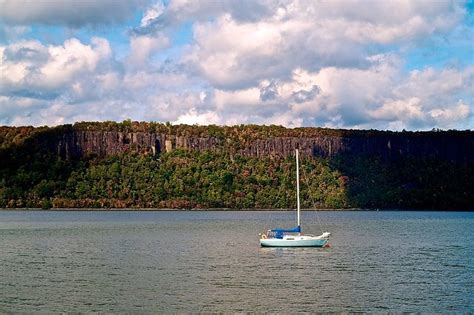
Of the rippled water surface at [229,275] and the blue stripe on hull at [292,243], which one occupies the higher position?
the blue stripe on hull at [292,243]

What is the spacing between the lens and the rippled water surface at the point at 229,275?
45.7m

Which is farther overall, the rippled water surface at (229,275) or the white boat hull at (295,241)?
the white boat hull at (295,241)

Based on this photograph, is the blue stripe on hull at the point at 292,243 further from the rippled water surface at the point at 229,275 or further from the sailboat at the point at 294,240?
the rippled water surface at the point at 229,275

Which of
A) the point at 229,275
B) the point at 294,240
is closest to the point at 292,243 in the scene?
the point at 294,240

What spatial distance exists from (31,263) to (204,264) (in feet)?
46.2

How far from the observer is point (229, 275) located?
57219 mm

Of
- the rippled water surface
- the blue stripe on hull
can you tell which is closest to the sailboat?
the blue stripe on hull

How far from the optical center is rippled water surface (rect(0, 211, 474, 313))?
45719 mm

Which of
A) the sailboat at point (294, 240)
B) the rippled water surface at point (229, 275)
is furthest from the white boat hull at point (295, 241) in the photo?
the rippled water surface at point (229, 275)

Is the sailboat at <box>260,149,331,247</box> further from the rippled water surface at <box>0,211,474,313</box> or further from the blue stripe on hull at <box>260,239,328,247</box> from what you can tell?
the rippled water surface at <box>0,211,474,313</box>

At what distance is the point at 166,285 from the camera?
52250 mm

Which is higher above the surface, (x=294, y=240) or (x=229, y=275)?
(x=294, y=240)

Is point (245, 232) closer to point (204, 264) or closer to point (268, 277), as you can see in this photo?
point (204, 264)

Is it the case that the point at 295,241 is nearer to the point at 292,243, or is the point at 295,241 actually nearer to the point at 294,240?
the point at 294,240
